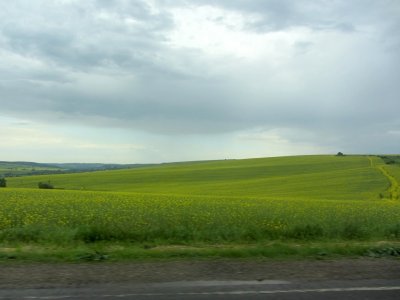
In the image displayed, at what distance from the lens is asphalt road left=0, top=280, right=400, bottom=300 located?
19.6 ft

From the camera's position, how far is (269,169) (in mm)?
85000

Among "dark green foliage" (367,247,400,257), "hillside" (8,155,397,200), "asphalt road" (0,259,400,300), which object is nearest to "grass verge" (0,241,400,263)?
"dark green foliage" (367,247,400,257)

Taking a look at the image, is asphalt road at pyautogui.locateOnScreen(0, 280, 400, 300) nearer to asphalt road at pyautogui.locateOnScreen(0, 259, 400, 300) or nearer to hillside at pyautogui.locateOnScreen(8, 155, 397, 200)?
asphalt road at pyautogui.locateOnScreen(0, 259, 400, 300)

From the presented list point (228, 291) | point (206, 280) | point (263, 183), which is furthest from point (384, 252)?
point (263, 183)

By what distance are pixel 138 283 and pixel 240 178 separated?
68163mm

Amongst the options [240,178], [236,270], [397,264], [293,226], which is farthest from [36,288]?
[240,178]

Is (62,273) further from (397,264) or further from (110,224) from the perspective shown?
(397,264)

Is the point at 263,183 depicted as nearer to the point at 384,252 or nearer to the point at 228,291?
the point at 384,252

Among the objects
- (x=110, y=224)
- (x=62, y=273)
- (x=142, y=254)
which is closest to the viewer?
(x=62, y=273)

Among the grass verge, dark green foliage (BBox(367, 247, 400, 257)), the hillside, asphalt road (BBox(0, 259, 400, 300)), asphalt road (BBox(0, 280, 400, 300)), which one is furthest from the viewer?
the hillside

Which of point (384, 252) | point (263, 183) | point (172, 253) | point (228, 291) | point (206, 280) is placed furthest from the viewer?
point (263, 183)

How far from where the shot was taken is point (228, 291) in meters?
6.27

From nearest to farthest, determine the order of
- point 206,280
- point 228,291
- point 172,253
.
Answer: point 228,291
point 206,280
point 172,253

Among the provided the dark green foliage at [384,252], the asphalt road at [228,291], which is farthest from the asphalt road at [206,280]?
the dark green foliage at [384,252]
